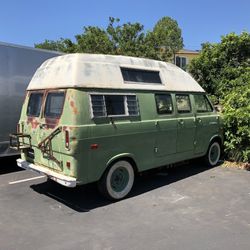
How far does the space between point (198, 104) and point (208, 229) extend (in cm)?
380

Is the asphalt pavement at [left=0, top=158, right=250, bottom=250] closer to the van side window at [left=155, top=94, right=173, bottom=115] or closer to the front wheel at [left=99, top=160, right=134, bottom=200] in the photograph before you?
the front wheel at [left=99, top=160, right=134, bottom=200]

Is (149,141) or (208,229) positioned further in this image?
(149,141)

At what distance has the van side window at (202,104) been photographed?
315 inches

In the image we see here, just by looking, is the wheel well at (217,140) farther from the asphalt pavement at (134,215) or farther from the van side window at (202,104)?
the asphalt pavement at (134,215)

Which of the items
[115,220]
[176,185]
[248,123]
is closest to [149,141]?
[176,185]

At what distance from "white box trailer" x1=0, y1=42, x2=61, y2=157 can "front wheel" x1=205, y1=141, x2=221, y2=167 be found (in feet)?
15.8

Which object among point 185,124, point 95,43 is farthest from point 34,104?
point 95,43

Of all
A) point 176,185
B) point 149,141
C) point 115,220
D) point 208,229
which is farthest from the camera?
point 176,185

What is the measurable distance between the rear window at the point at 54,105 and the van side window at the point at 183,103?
9.10ft

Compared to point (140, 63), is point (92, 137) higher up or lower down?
lower down

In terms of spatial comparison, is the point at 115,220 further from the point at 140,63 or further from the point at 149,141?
the point at 140,63

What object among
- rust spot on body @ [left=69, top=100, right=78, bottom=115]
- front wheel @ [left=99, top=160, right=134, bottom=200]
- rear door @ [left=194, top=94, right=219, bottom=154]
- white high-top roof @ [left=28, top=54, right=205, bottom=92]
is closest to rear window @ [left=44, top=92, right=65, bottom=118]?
white high-top roof @ [left=28, top=54, right=205, bottom=92]

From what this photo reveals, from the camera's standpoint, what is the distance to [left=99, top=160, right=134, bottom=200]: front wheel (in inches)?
231

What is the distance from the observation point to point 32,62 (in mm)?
8281
